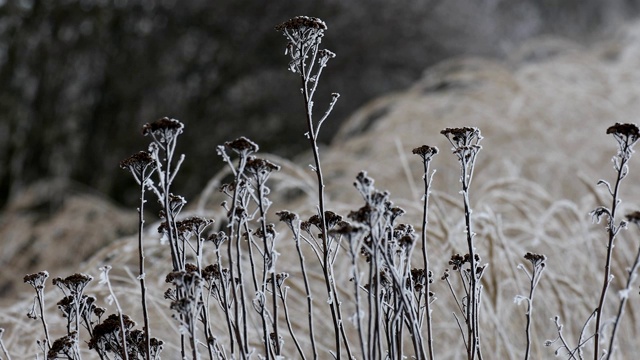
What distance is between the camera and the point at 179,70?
371cm

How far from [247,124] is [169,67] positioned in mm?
530

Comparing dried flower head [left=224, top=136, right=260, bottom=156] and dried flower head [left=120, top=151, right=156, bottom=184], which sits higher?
Result: dried flower head [left=120, top=151, right=156, bottom=184]

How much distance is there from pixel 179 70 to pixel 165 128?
136 inches

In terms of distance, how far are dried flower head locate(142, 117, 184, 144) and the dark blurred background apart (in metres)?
3.07

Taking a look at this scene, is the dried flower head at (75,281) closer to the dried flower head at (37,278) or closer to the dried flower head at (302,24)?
the dried flower head at (37,278)

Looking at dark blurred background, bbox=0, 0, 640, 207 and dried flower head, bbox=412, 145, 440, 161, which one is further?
dark blurred background, bbox=0, 0, 640, 207

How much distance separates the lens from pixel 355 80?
11.8 ft

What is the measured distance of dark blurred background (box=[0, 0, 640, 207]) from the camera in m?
3.54

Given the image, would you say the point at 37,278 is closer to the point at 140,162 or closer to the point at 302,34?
the point at 140,162

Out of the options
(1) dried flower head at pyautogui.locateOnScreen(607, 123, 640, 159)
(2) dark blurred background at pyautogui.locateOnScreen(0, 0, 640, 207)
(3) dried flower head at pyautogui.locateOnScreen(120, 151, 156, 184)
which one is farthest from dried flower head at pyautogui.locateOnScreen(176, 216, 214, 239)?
(2) dark blurred background at pyautogui.locateOnScreen(0, 0, 640, 207)

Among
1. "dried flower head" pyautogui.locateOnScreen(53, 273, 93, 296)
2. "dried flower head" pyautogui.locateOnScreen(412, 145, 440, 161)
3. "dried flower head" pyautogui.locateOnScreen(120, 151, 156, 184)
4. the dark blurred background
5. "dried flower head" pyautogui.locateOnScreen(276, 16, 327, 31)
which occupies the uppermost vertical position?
the dark blurred background

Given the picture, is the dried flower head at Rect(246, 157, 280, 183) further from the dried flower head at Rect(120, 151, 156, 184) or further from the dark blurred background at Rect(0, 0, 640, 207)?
the dark blurred background at Rect(0, 0, 640, 207)

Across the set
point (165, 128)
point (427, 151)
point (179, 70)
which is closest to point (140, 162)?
point (165, 128)

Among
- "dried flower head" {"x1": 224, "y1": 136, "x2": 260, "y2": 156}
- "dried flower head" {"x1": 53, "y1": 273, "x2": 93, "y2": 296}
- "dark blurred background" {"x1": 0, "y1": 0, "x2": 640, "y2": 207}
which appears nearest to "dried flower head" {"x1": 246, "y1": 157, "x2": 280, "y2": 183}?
"dried flower head" {"x1": 224, "y1": 136, "x2": 260, "y2": 156}
